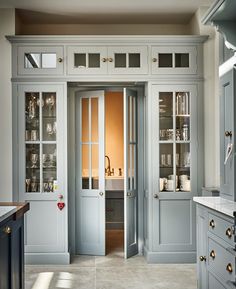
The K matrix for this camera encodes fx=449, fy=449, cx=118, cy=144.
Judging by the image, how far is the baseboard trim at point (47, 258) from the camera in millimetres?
5297

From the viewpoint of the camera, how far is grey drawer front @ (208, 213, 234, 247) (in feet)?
9.32

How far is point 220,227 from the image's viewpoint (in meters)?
3.03

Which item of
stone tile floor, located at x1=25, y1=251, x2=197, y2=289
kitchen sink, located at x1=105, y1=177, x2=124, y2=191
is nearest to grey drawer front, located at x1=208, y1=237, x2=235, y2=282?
stone tile floor, located at x1=25, y1=251, x2=197, y2=289

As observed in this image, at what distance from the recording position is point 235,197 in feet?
11.0

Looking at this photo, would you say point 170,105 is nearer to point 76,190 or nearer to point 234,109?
point 76,190

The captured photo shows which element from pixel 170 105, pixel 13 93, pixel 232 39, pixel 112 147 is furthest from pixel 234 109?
pixel 112 147

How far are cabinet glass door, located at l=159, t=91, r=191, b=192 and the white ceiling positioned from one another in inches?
38.6

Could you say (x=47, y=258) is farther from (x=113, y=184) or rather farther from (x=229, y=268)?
(x=229, y=268)

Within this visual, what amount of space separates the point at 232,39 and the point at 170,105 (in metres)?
2.26

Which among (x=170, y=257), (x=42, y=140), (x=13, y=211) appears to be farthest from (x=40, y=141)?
(x=13, y=211)

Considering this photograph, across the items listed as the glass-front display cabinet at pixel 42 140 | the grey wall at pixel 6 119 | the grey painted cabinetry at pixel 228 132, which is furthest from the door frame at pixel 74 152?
the grey painted cabinetry at pixel 228 132

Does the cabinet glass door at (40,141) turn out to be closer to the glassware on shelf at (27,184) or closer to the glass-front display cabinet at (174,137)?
the glassware on shelf at (27,184)

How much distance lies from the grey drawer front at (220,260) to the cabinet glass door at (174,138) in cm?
211

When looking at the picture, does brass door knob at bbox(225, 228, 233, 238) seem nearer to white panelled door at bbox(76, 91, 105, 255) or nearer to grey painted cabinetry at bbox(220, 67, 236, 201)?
grey painted cabinetry at bbox(220, 67, 236, 201)
